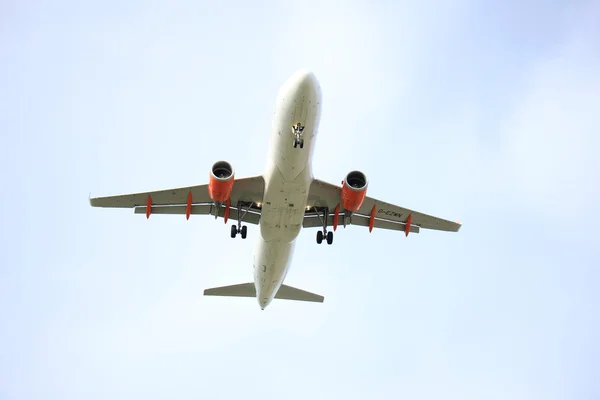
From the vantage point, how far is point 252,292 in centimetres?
3566

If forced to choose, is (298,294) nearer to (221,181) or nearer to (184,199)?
(184,199)

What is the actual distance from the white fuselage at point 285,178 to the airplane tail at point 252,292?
10.9ft

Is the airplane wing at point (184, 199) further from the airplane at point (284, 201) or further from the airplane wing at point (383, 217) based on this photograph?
the airplane wing at point (383, 217)

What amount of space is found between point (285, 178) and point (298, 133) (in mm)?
2401

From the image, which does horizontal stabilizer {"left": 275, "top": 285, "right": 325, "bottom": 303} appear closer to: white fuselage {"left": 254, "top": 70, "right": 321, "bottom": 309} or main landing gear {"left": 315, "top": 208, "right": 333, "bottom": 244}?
white fuselage {"left": 254, "top": 70, "right": 321, "bottom": 309}

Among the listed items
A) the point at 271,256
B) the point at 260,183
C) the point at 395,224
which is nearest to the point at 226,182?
the point at 260,183

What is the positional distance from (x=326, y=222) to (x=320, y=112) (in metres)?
7.02

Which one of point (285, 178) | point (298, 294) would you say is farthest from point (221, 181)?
point (298, 294)

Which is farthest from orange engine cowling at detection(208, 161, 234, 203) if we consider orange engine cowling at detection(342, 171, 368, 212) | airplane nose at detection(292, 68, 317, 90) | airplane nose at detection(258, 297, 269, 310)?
airplane nose at detection(258, 297, 269, 310)

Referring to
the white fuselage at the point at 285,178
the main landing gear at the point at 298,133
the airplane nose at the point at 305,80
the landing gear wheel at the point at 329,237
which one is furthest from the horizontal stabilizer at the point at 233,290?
the airplane nose at the point at 305,80

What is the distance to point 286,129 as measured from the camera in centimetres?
2584

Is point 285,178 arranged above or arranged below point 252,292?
above

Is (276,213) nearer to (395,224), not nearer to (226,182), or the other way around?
(226,182)

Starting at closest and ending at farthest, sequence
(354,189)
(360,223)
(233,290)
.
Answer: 1. (354,189)
2. (360,223)
3. (233,290)
